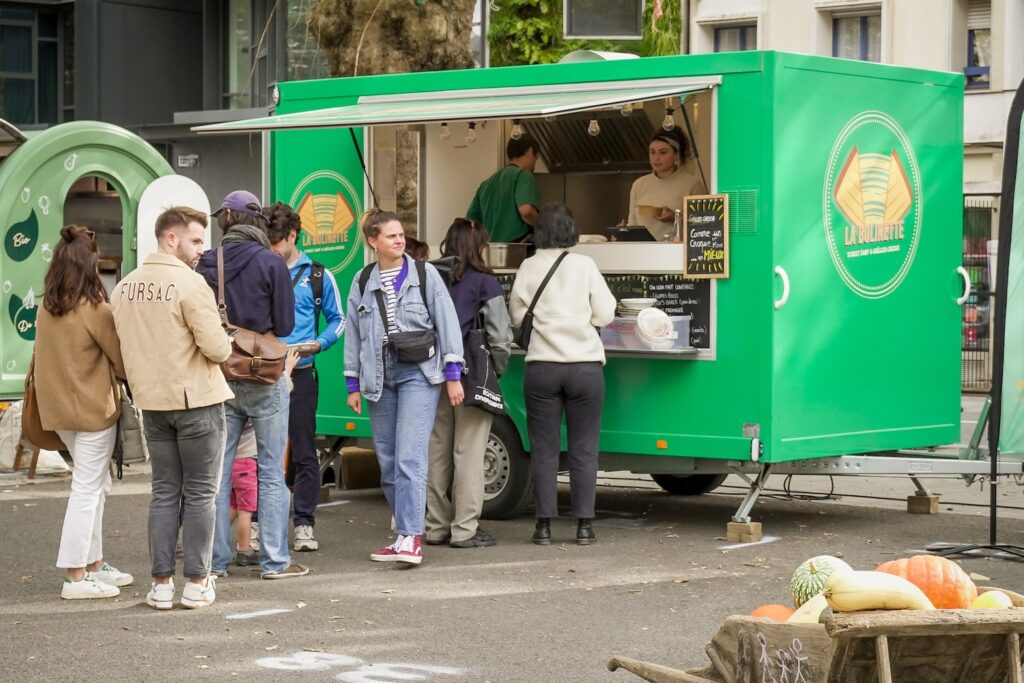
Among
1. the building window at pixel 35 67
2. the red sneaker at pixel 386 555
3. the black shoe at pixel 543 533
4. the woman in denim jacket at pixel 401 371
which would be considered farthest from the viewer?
the building window at pixel 35 67

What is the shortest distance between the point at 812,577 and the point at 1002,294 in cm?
465

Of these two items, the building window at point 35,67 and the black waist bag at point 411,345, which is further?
the building window at point 35,67

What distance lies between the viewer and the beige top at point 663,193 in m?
10.5

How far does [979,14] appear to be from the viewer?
86.0 ft

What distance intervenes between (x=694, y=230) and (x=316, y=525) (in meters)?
2.92

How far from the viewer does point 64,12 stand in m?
27.9

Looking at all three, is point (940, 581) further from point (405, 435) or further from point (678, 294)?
point (678, 294)

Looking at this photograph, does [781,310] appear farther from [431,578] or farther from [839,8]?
[839,8]

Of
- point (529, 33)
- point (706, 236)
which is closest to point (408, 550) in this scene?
point (706, 236)

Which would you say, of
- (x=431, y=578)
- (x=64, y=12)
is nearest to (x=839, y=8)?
(x=64, y=12)

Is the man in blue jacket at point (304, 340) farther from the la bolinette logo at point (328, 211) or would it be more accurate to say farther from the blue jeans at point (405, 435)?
the la bolinette logo at point (328, 211)

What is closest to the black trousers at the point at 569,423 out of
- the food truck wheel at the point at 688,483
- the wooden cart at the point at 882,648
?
the food truck wheel at the point at 688,483

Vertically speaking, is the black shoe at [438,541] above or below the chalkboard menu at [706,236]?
below

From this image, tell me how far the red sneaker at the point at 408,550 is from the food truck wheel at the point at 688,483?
3.41m
